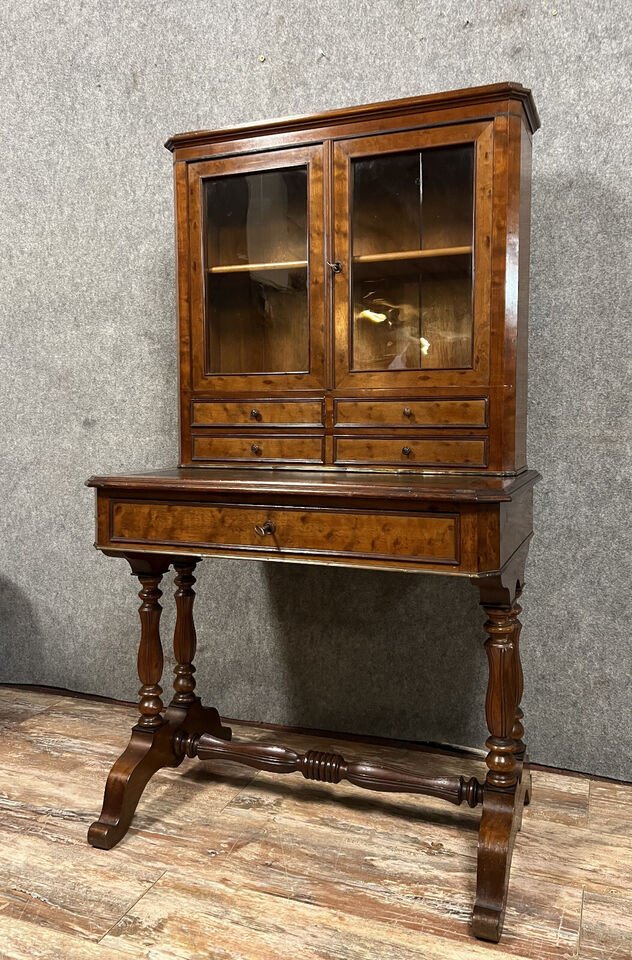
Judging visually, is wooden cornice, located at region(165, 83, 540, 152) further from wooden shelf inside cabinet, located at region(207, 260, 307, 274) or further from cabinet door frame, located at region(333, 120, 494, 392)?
wooden shelf inside cabinet, located at region(207, 260, 307, 274)

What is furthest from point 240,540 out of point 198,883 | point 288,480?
point 198,883

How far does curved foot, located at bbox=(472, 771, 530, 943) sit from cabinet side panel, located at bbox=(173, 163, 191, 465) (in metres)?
1.09

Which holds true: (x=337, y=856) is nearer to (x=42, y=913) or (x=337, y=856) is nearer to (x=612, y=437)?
(x=42, y=913)

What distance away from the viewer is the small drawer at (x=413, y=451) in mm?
1696

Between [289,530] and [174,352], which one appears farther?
[174,352]

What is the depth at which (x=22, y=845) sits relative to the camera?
1682mm

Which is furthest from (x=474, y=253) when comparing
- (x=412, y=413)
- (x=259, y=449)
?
(x=259, y=449)

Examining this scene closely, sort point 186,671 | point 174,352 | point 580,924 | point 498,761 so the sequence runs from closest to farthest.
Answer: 1. point 580,924
2. point 498,761
3. point 186,671
4. point 174,352

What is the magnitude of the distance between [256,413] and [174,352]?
2.25 ft

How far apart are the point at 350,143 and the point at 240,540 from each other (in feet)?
3.15

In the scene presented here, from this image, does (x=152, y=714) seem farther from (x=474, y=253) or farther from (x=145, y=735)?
(x=474, y=253)

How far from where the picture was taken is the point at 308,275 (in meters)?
1.83

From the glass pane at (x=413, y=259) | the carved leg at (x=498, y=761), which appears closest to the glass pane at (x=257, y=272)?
the glass pane at (x=413, y=259)

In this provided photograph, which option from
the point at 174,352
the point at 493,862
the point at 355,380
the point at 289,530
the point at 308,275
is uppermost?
the point at 308,275
